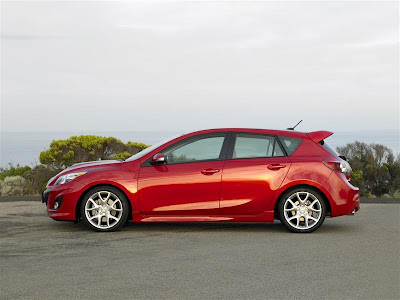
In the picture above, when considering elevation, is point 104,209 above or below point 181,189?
below

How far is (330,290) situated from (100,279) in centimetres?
233

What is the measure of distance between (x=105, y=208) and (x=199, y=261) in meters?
2.62

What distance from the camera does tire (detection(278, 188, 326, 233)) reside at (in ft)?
32.4

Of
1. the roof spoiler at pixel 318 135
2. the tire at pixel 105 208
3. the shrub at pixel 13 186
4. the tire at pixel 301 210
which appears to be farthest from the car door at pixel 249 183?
the shrub at pixel 13 186

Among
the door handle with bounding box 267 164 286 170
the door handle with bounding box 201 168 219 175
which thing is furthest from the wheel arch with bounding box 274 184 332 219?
the door handle with bounding box 201 168 219 175

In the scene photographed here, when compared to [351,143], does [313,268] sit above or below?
below

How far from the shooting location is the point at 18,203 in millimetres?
13805

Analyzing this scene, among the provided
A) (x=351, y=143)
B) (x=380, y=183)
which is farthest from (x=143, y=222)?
(x=351, y=143)

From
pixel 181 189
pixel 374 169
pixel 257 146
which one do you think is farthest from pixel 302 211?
pixel 374 169

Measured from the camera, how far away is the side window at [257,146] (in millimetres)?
10109

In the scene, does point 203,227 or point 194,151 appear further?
point 203,227

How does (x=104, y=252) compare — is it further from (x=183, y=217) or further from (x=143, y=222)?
(x=143, y=222)

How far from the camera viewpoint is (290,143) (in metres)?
10.2

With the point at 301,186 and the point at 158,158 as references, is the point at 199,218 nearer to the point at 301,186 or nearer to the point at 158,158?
the point at 158,158
